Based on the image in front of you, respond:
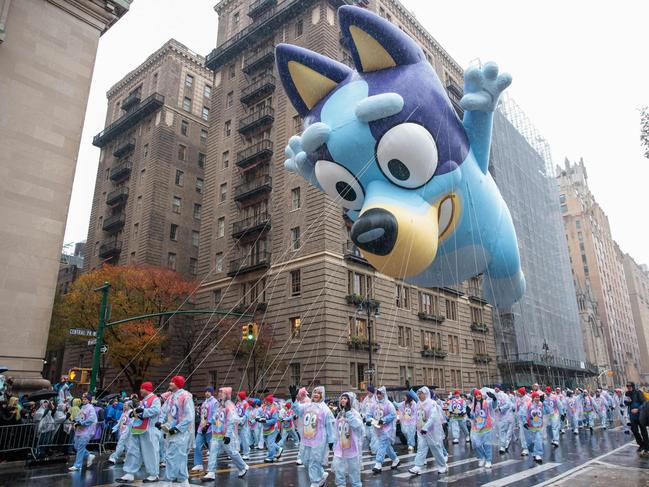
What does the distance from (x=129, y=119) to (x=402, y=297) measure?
33.6m

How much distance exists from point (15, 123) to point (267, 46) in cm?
2644

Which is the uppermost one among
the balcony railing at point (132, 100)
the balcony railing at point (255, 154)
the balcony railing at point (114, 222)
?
the balcony railing at point (132, 100)

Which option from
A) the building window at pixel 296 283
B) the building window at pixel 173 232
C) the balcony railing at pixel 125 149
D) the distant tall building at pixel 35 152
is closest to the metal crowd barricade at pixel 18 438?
the distant tall building at pixel 35 152

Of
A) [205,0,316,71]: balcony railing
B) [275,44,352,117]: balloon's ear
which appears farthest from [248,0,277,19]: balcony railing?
Result: [275,44,352,117]: balloon's ear

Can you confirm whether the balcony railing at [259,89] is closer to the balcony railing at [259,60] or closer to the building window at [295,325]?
the balcony railing at [259,60]

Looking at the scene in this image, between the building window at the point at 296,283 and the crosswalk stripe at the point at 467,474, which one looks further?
the building window at the point at 296,283

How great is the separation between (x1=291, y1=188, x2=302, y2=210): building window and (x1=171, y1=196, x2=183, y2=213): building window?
1667 cm

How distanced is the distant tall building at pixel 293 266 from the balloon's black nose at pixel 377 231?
19.0 m

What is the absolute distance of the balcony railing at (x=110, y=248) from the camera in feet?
148

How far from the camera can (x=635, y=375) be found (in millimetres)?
108438

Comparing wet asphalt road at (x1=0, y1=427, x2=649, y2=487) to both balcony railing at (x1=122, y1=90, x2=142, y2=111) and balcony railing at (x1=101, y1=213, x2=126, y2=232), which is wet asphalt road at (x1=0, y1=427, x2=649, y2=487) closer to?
balcony railing at (x1=101, y1=213, x2=126, y2=232)

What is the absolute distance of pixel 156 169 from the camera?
44656 mm

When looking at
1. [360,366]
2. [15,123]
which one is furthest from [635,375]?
[15,123]

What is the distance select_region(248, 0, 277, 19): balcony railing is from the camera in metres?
39.3
